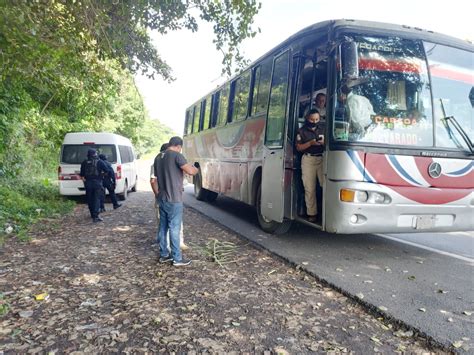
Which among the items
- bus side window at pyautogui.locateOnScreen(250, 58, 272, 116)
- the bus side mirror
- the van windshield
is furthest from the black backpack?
the bus side mirror

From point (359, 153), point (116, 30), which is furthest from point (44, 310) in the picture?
point (116, 30)

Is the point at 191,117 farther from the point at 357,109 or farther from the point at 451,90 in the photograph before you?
the point at 451,90

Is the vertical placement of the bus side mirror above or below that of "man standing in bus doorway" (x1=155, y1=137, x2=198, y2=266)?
above

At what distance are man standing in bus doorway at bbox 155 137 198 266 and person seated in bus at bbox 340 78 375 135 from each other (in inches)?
87.9

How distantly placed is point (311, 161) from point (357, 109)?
123cm

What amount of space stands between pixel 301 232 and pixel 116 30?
533 centimetres

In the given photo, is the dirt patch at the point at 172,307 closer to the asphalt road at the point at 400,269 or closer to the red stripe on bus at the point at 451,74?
the asphalt road at the point at 400,269

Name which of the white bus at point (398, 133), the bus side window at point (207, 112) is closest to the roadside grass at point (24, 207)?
the bus side window at point (207, 112)

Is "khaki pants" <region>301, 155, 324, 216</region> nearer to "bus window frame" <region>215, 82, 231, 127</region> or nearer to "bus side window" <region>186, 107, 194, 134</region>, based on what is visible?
"bus window frame" <region>215, 82, 231, 127</region>

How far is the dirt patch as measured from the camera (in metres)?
3.11

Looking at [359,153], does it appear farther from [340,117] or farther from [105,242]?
[105,242]

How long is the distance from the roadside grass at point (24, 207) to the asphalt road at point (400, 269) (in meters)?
4.26

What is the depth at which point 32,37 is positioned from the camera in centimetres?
570

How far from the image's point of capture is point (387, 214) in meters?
4.98
